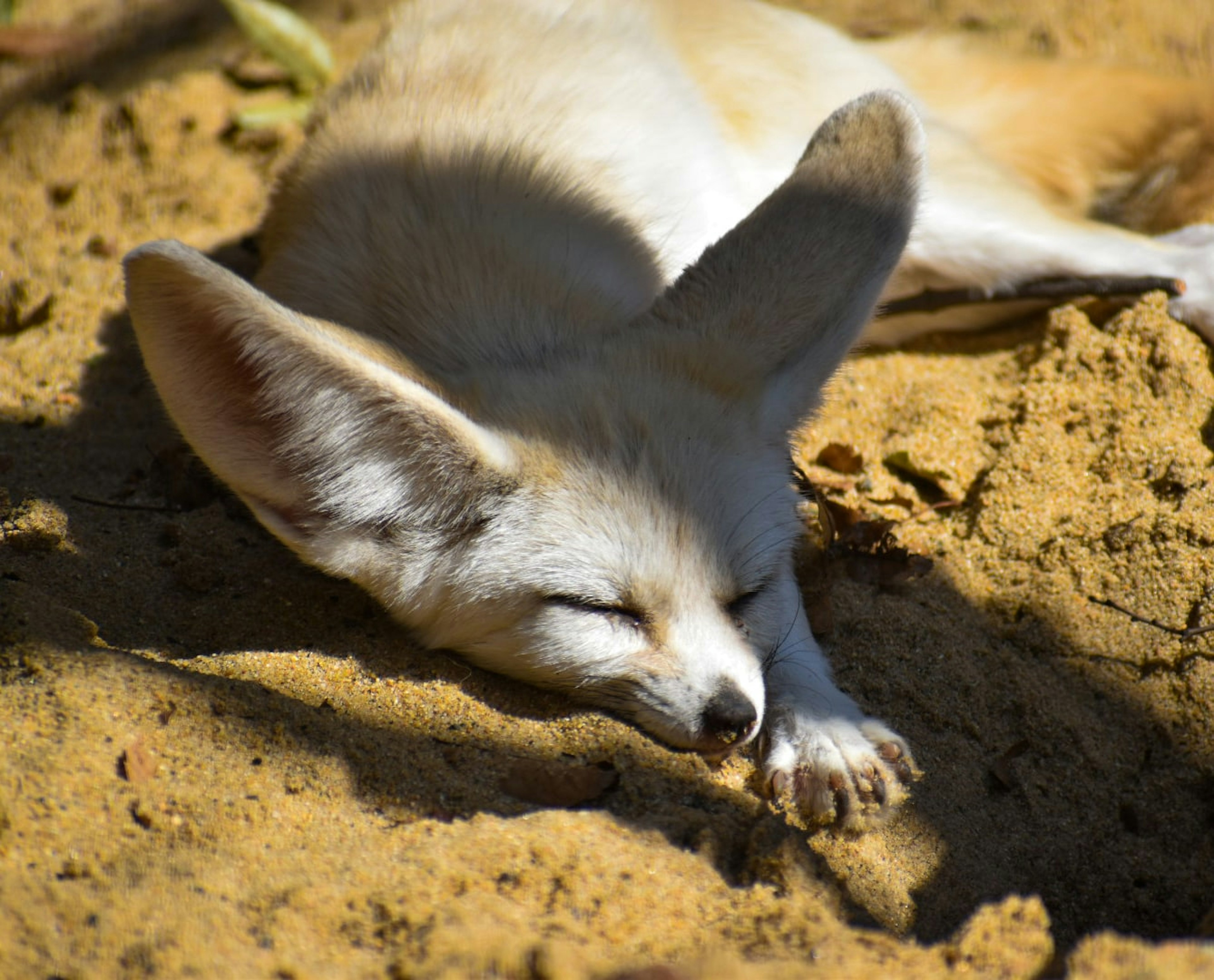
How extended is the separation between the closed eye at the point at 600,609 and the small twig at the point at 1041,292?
1627 mm

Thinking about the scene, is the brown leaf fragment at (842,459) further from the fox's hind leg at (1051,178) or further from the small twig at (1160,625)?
the small twig at (1160,625)

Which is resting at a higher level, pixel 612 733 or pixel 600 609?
pixel 600 609

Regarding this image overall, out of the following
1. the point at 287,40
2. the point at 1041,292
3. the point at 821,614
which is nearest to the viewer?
the point at 821,614

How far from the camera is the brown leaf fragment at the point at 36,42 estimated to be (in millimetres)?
5270

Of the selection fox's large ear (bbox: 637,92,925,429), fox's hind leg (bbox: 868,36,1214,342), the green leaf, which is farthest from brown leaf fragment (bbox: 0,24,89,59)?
fox's large ear (bbox: 637,92,925,429)

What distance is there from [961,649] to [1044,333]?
152 centimetres

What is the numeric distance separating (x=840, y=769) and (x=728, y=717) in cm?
30

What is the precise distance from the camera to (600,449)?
7.57 ft

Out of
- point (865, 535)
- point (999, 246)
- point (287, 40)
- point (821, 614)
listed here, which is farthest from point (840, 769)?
point (287, 40)

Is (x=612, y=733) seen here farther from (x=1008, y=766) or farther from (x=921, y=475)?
(x=921, y=475)

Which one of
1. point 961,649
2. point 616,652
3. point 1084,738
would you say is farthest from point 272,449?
point 1084,738

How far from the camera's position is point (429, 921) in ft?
5.25

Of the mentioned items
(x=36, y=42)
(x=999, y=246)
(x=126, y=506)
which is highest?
(x=999, y=246)

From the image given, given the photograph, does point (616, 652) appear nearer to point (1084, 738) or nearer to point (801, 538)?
point (801, 538)
